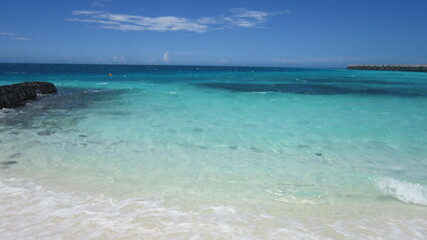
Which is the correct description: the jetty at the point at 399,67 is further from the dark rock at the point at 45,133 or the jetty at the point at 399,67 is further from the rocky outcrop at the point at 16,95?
the dark rock at the point at 45,133

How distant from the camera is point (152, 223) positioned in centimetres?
372

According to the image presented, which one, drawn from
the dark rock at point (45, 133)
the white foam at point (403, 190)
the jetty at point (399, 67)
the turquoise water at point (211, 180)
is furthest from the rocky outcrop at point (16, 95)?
the jetty at point (399, 67)

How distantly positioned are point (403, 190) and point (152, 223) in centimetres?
416

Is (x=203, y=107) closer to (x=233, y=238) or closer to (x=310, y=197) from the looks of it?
(x=310, y=197)

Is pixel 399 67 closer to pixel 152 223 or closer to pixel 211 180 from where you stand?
pixel 211 180

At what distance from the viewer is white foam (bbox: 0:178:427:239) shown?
137 inches

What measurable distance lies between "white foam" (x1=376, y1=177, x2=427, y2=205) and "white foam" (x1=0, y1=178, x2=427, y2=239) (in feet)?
2.53

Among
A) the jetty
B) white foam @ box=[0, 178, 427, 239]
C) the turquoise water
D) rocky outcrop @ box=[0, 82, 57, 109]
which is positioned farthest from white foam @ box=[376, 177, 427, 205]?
the jetty

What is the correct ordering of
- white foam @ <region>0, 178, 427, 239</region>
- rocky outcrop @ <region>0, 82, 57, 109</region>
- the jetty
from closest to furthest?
white foam @ <region>0, 178, 427, 239</region> → rocky outcrop @ <region>0, 82, 57, 109</region> → the jetty

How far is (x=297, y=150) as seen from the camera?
7.29 meters

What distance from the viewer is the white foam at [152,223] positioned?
3.48m

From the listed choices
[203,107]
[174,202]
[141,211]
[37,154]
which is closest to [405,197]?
[174,202]

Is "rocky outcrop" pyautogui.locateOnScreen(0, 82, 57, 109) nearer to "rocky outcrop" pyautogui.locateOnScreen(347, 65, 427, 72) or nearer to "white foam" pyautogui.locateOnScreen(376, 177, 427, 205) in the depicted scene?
"white foam" pyautogui.locateOnScreen(376, 177, 427, 205)

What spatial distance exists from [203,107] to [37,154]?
9109 mm
